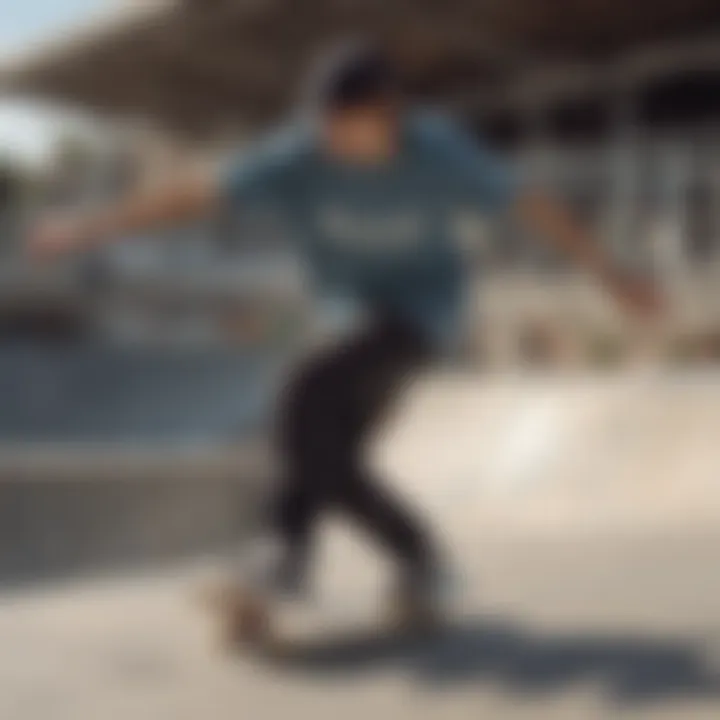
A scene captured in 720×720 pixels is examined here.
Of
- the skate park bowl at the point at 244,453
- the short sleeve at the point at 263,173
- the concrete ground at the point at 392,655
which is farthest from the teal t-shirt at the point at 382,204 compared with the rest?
the concrete ground at the point at 392,655

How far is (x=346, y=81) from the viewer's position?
3.83 ft

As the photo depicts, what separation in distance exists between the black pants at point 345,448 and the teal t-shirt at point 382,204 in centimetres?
5

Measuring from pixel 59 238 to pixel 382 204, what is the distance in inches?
11.8

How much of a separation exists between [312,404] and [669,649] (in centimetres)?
47

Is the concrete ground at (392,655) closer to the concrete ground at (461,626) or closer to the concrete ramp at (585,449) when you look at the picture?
the concrete ground at (461,626)

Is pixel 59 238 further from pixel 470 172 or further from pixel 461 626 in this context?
pixel 461 626

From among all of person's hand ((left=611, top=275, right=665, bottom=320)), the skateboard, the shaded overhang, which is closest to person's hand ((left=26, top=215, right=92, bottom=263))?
the shaded overhang

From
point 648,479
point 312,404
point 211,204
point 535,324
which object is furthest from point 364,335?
point 648,479

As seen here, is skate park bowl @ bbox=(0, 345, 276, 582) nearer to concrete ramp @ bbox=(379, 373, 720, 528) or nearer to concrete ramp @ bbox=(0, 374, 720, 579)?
concrete ramp @ bbox=(0, 374, 720, 579)

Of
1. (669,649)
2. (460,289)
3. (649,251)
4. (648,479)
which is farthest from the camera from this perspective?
(648,479)

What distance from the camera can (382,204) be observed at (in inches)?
48.4

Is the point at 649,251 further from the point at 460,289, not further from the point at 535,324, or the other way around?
the point at 460,289

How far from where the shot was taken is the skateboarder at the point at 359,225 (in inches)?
47.5

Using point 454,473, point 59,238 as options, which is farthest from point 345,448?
point 454,473
